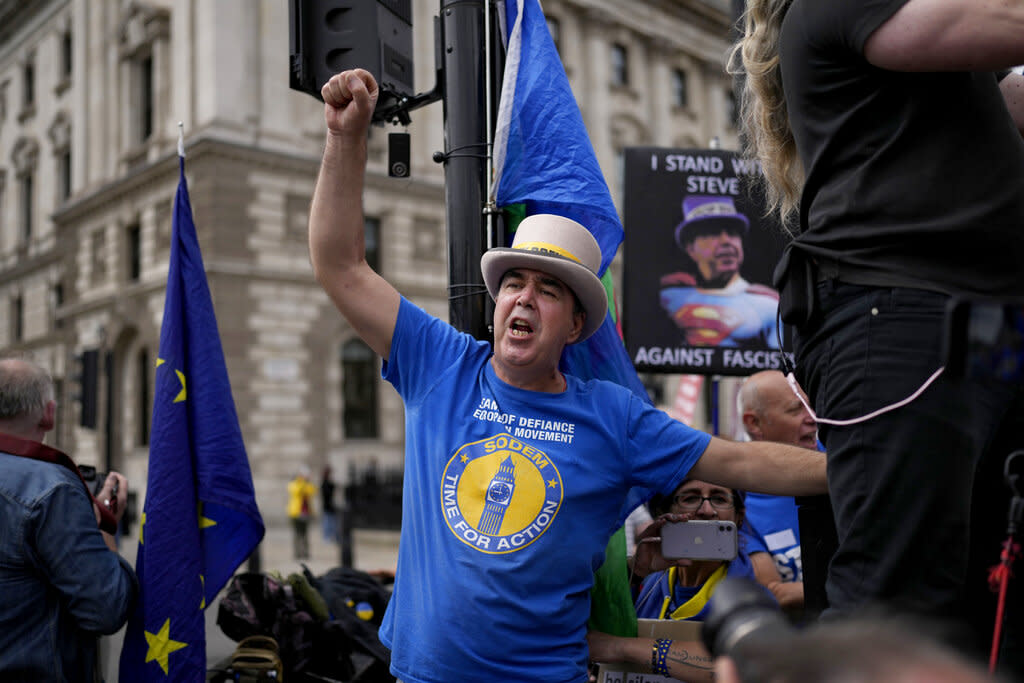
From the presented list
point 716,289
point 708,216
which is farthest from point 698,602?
point 708,216

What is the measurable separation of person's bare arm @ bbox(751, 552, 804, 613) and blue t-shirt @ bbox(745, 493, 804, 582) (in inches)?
12.0

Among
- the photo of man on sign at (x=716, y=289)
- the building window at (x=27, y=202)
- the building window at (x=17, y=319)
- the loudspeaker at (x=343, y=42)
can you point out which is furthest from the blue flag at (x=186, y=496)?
the building window at (x=17, y=319)

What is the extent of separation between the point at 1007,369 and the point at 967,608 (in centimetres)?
83

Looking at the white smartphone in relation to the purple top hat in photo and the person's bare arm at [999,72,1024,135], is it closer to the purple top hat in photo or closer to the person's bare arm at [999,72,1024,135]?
the person's bare arm at [999,72,1024,135]

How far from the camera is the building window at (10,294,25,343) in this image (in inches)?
1310

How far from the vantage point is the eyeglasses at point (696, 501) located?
3.41 meters

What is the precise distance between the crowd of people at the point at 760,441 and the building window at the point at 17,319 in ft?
110

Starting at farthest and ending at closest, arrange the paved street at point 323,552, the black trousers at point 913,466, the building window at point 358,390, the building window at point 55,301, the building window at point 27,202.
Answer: the building window at point 27,202
the building window at point 55,301
the building window at point 358,390
the paved street at point 323,552
the black trousers at point 913,466

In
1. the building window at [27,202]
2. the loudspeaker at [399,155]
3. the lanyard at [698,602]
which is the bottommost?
the lanyard at [698,602]

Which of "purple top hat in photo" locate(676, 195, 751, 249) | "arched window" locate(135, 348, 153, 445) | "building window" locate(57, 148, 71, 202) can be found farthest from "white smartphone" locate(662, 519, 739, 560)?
"building window" locate(57, 148, 71, 202)

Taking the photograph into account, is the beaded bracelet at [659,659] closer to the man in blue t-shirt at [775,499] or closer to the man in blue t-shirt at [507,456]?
the man in blue t-shirt at [507,456]

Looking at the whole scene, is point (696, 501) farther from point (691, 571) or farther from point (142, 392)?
point (142, 392)

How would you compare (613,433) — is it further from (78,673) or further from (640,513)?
(640,513)

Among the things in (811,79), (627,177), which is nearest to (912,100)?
(811,79)
